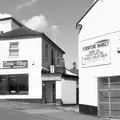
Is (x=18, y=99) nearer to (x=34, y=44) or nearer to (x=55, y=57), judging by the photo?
(x=34, y=44)

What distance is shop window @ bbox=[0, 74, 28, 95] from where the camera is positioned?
25.8 metres

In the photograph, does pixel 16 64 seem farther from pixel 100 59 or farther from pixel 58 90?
pixel 100 59

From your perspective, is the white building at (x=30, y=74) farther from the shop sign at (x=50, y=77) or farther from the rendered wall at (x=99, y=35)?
Result: the rendered wall at (x=99, y=35)

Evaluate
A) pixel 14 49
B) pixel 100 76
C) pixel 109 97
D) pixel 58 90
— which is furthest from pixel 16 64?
pixel 109 97

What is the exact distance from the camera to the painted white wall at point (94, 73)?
48.6ft

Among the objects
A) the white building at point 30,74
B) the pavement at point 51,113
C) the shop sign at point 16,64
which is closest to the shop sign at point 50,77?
the white building at point 30,74

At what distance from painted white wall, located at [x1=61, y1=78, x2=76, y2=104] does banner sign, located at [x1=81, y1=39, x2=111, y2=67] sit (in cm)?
839

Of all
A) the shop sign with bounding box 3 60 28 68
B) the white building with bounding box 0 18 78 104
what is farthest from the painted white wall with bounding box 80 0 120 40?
the shop sign with bounding box 3 60 28 68

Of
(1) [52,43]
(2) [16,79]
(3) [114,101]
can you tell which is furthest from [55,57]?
(3) [114,101]

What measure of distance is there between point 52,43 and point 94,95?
1444cm

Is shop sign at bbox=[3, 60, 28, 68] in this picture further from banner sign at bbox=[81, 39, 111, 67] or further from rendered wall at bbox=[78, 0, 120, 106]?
banner sign at bbox=[81, 39, 111, 67]

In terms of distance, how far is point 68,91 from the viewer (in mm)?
25719

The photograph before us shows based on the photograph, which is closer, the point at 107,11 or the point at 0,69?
the point at 107,11

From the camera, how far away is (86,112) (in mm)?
16781
